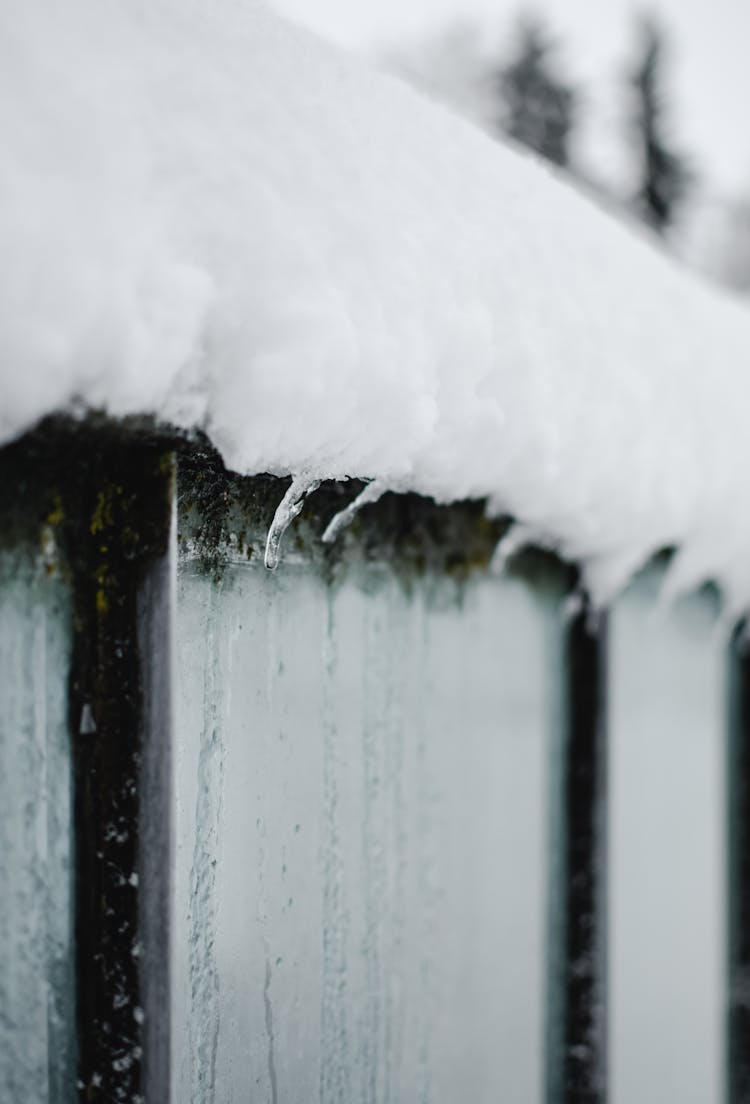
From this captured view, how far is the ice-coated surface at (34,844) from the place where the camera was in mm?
961

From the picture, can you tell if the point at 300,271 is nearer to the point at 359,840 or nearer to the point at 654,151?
the point at 359,840

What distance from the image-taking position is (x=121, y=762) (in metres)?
1.01

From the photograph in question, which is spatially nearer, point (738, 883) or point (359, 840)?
point (359, 840)

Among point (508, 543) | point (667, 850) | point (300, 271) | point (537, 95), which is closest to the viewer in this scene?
point (300, 271)

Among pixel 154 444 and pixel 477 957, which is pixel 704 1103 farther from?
pixel 154 444

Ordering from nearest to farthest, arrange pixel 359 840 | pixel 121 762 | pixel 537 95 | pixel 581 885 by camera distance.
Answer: pixel 121 762, pixel 359 840, pixel 581 885, pixel 537 95

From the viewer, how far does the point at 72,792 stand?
1.01 metres

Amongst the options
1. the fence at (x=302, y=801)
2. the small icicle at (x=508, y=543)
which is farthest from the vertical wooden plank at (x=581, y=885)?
the small icicle at (x=508, y=543)

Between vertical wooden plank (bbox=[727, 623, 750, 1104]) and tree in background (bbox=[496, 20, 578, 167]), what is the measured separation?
17.9 metres

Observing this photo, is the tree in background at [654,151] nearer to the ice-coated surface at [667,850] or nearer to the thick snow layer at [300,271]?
the ice-coated surface at [667,850]

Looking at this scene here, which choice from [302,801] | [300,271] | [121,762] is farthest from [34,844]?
[300,271]

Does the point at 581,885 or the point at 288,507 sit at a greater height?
the point at 288,507

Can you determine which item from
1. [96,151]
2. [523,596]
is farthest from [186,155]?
[523,596]

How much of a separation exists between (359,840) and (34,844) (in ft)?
1.59
